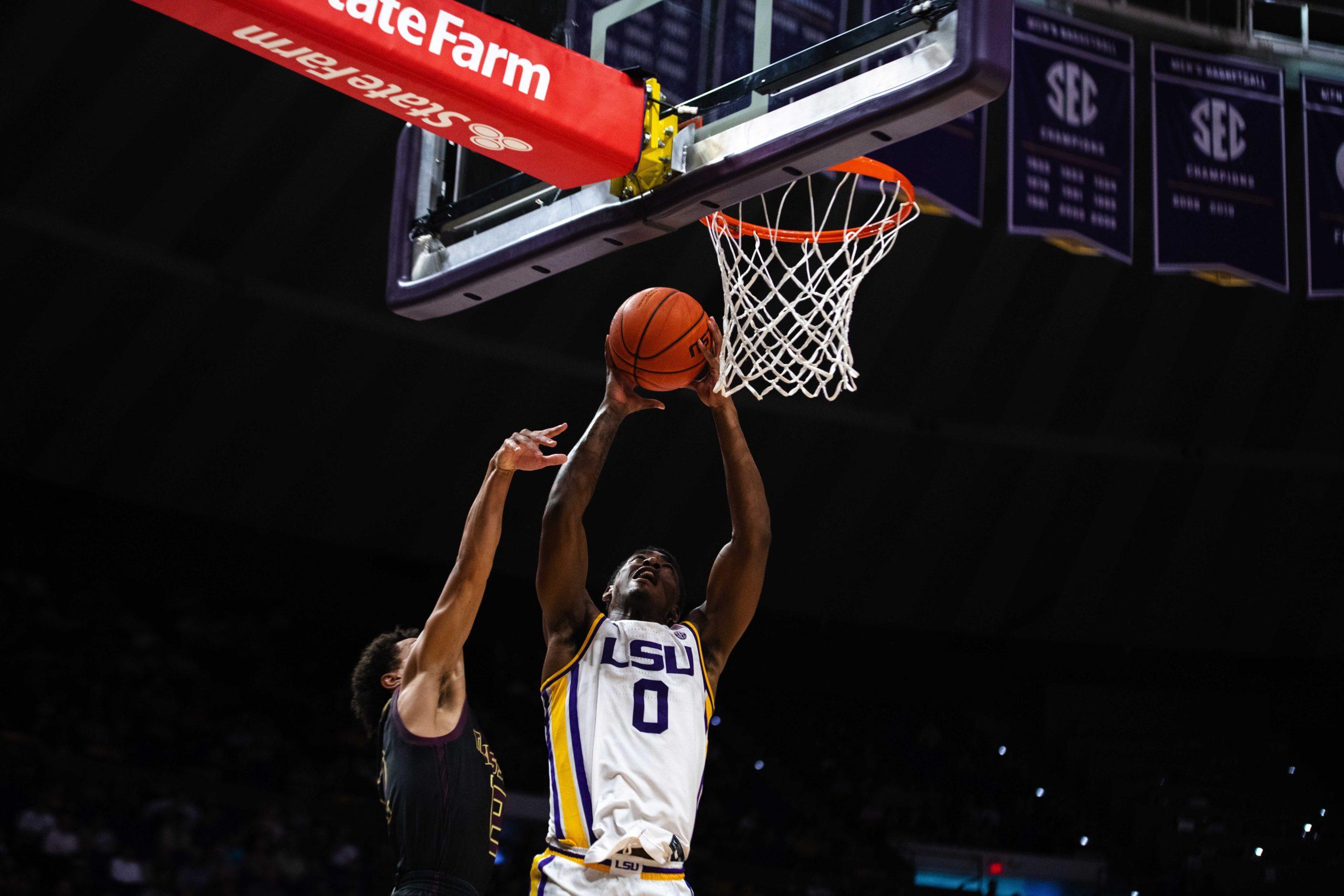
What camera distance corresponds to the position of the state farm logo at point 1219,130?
27.1 feet

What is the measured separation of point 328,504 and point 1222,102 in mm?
9101

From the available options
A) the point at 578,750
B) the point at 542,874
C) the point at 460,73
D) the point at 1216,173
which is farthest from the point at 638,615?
the point at 1216,173

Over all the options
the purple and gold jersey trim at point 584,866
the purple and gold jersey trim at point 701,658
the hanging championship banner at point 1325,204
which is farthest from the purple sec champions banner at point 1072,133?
the purple and gold jersey trim at point 584,866

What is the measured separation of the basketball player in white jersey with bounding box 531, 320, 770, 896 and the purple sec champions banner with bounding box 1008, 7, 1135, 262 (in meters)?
4.09

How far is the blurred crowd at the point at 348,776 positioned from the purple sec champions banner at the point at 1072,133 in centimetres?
681

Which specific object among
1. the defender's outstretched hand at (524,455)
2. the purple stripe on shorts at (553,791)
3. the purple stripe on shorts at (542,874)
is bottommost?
the purple stripe on shorts at (542,874)

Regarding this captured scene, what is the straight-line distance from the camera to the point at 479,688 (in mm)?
14297

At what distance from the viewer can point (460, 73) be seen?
3309mm

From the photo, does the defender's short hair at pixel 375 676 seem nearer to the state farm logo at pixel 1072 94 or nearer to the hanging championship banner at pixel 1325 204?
the state farm logo at pixel 1072 94

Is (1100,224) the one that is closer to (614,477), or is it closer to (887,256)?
(887,256)

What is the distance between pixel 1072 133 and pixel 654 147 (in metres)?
4.99

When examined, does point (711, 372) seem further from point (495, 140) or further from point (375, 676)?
point (375, 676)

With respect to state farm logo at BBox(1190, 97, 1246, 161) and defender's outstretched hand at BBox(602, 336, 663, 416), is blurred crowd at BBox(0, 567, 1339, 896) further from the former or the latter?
state farm logo at BBox(1190, 97, 1246, 161)

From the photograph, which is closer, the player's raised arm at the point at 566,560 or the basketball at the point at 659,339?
the player's raised arm at the point at 566,560
